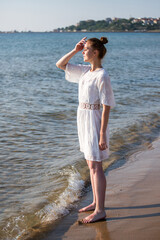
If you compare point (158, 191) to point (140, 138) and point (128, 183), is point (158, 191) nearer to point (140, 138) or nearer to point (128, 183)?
point (128, 183)

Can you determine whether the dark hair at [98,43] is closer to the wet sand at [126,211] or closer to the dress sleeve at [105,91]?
the dress sleeve at [105,91]

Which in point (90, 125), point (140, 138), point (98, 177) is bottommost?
point (140, 138)

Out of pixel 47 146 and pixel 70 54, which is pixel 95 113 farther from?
pixel 47 146

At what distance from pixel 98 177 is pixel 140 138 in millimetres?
3703

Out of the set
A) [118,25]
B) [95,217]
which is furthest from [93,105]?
[118,25]

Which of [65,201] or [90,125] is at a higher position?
[90,125]

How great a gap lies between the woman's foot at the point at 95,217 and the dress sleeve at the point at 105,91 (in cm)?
122

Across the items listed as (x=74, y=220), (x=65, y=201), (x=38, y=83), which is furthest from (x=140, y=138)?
(x=38, y=83)

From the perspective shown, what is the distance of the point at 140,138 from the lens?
714cm

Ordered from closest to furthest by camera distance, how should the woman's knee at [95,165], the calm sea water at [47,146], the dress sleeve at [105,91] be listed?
1. the dress sleeve at [105,91]
2. the woman's knee at [95,165]
3. the calm sea water at [47,146]

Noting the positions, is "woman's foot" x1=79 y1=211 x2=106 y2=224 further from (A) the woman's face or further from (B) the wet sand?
(A) the woman's face

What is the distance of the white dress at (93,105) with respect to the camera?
11.0ft

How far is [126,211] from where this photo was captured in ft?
12.5

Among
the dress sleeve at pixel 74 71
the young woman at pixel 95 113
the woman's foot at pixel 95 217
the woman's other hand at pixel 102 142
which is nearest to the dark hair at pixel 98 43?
the young woman at pixel 95 113
